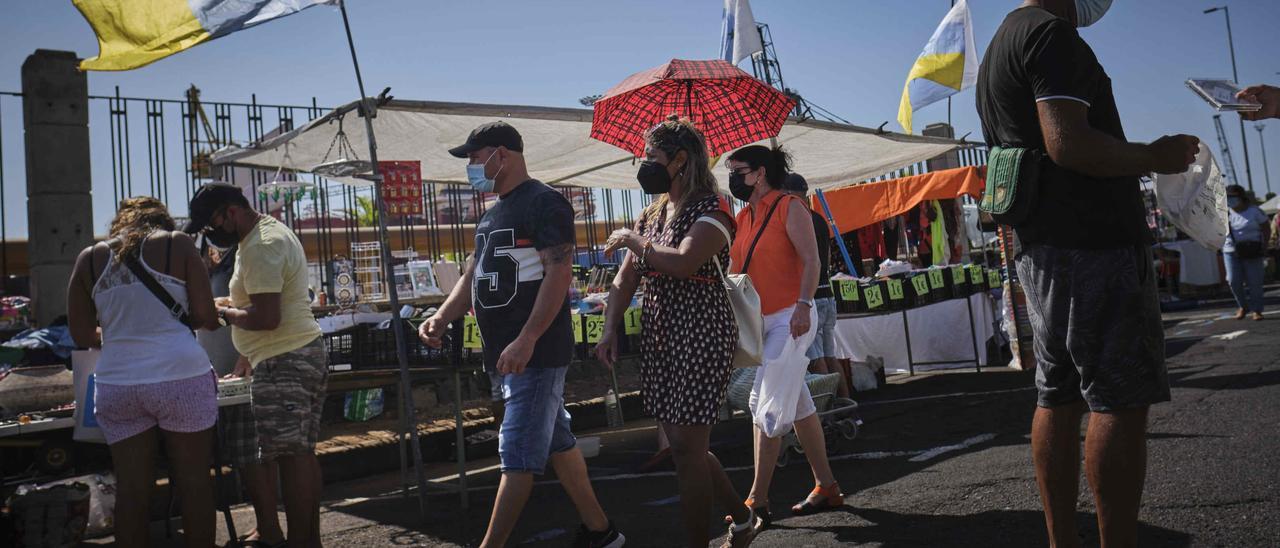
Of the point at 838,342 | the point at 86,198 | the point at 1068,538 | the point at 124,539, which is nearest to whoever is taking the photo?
the point at 1068,538

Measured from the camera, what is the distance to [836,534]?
4.26 meters

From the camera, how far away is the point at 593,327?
6406 mm

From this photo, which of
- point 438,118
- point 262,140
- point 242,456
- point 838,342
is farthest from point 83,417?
point 838,342

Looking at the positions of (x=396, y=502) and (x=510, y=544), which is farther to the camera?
(x=396, y=502)

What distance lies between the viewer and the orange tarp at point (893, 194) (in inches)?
434

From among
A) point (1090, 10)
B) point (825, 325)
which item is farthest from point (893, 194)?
point (1090, 10)

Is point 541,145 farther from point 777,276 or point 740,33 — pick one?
point 777,276

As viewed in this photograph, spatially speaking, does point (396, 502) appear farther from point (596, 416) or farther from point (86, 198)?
point (86, 198)

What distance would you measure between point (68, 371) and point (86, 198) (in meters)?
3.40

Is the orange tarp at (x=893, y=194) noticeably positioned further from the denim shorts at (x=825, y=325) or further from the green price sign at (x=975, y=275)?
the denim shorts at (x=825, y=325)

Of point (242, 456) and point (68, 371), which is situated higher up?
point (68, 371)

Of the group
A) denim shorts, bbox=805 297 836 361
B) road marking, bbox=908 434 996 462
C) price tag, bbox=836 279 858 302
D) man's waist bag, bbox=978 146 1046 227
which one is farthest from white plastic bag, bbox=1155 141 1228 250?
price tag, bbox=836 279 858 302

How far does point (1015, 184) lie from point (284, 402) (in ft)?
11.2

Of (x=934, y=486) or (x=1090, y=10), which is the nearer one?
(x=1090, y=10)
